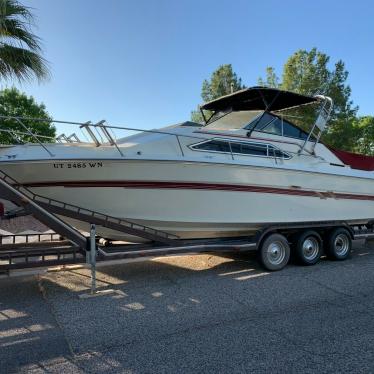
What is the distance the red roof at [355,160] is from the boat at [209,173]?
152 millimetres

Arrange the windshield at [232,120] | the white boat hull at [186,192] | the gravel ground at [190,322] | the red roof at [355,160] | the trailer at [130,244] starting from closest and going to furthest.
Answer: the gravel ground at [190,322], the trailer at [130,244], the white boat hull at [186,192], the windshield at [232,120], the red roof at [355,160]

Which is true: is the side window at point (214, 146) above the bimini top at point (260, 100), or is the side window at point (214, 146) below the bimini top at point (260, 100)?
below

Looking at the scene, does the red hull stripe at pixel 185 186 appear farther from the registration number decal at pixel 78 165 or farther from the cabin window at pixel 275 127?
the cabin window at pixel 275 127

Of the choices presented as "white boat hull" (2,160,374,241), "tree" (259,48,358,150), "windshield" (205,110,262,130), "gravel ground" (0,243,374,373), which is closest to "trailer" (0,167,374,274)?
"white boat hull" (2,160,374,241)

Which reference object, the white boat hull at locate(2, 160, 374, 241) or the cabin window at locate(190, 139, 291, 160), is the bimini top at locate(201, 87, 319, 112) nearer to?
the cabin window at locate(190, 139, 291, 160)

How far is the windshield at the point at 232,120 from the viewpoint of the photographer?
779 cm

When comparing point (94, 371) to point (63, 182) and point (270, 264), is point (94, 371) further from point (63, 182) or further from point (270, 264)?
point (270, 264)

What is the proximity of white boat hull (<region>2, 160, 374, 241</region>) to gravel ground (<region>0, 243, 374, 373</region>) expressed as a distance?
994 mm

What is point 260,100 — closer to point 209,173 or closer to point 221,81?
point 209,173

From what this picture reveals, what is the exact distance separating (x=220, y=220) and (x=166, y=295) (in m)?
1.75

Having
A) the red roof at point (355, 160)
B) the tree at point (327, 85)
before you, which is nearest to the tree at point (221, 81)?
the tree at point (327, 85)

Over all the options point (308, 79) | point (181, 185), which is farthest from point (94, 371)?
point (308, 79)

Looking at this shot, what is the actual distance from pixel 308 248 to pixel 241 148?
2.49m

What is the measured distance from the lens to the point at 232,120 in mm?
8242
